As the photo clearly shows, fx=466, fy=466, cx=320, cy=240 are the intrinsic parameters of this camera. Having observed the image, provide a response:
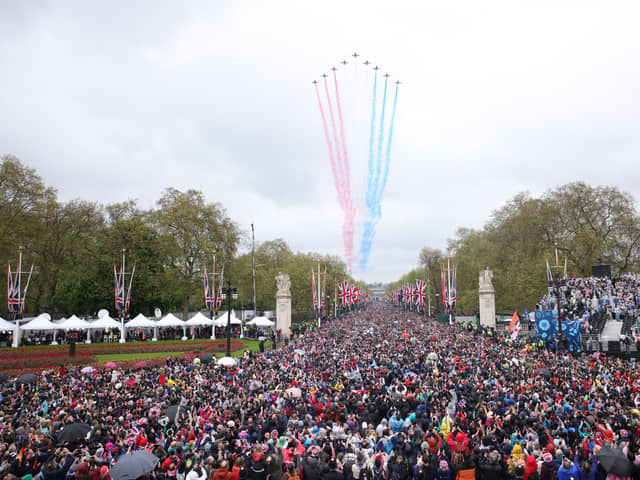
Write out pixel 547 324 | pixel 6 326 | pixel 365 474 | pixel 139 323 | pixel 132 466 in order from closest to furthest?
1. pixel 132 466
2. pixel 365 474
3. pixel 547 324
4. pixel 6 326
5. pixel 139 323

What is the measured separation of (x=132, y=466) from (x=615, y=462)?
868 cm

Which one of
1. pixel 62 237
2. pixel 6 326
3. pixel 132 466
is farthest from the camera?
pixel 62 237

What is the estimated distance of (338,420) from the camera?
13.0 metres

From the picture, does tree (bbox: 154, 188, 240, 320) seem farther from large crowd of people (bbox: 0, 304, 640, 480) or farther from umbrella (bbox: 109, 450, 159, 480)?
umbrella (bbox: 109, 450, 159, 480)

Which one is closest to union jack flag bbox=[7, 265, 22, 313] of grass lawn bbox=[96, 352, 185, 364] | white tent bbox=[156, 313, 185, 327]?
grass lawn bbox=[96, 352, 185, 364]

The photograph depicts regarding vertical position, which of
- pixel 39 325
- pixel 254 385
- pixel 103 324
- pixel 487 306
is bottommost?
pixel 254 385

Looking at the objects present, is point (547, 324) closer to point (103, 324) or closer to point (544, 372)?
point (544, 372)

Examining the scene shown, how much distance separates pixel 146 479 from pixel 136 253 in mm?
51745

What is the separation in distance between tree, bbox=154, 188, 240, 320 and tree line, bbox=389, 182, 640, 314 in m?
34.7

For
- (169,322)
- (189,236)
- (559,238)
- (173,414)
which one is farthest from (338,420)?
(559,238)

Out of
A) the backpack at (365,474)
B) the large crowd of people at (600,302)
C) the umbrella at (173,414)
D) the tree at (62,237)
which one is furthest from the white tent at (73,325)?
the large crowd of people at (600,302)

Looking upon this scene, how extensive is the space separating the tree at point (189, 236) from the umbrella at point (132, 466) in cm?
4716

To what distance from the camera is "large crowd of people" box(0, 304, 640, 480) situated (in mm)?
9000

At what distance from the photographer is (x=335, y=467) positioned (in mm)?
8789
